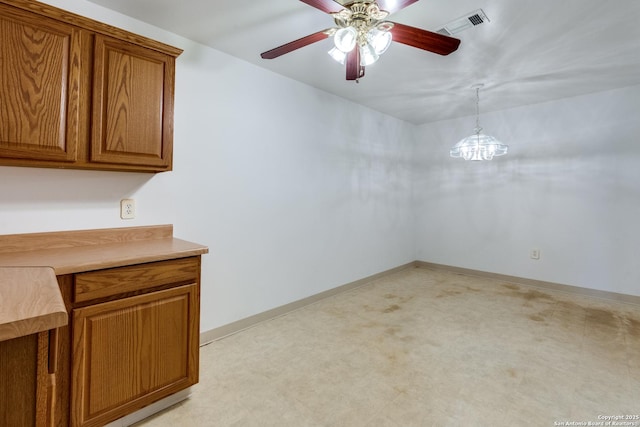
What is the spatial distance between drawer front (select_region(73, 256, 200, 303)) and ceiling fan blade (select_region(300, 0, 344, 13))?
1489 millimetres

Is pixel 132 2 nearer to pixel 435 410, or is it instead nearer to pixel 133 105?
pixel 133 105

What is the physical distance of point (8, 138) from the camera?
4.85 feet

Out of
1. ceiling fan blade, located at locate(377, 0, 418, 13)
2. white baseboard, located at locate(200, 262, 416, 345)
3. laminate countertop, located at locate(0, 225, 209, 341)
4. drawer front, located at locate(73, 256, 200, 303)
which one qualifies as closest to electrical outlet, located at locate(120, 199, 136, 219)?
laminate countertop, located at locate(0, 225, 209, 341)

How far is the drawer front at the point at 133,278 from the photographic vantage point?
1.42m

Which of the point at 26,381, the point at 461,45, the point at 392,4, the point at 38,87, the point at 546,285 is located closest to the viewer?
the point at 26,381

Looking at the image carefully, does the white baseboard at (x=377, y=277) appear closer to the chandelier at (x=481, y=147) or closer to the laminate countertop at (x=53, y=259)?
the laminate countertop at (x=53, y=259)

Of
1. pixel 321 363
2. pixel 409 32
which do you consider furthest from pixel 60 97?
pixel 321 363

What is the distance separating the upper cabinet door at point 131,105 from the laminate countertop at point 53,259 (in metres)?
0.52

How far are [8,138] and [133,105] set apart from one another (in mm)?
597

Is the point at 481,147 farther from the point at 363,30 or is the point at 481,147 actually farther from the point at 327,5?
the point at 327,5

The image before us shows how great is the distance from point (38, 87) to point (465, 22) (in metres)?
2.57

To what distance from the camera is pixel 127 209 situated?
210 centimetres

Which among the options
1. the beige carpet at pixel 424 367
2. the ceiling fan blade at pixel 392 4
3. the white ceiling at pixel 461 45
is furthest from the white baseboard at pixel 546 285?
the ceiling fan blade at pixel 392 4

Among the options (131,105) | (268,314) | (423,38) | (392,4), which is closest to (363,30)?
(392,4)
